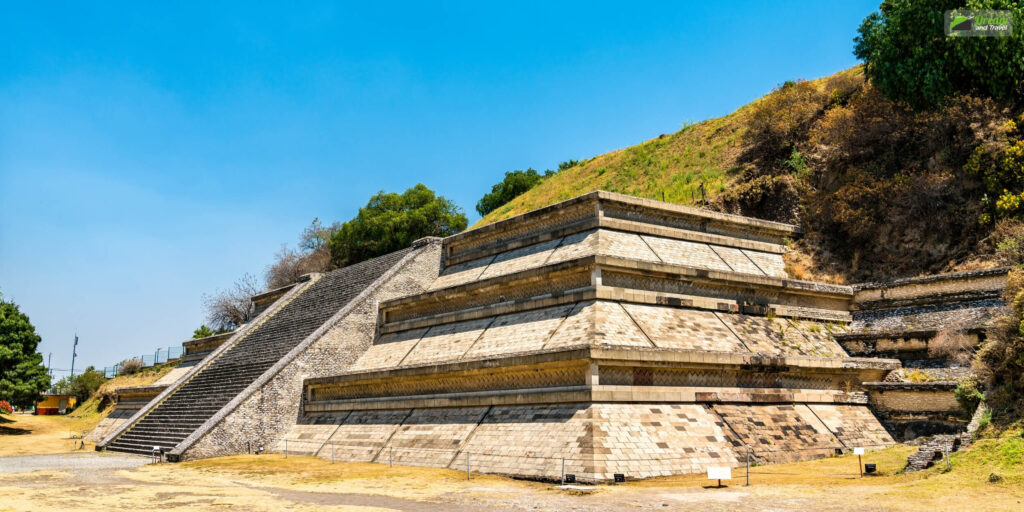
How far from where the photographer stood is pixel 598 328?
15.8 meters

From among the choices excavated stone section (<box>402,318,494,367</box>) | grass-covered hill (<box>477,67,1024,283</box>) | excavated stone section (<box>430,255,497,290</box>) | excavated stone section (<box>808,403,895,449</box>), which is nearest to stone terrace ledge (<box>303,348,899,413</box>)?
excavated stone section (<box>808,403,895,449</box>)

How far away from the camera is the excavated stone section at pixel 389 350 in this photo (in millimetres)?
21500

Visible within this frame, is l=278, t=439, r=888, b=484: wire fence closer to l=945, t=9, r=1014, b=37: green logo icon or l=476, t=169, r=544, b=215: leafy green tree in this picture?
l=945, t=9, r=1014, b=37: green logo icon

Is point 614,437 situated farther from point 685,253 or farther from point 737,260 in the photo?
point 737,260

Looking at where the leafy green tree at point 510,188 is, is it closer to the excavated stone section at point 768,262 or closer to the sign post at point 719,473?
the excavated stone section at point 768,262


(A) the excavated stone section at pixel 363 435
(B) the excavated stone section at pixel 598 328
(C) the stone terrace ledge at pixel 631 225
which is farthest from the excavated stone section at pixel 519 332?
(C) the stone terrace ledge at pixel 631 225

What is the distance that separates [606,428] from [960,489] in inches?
224

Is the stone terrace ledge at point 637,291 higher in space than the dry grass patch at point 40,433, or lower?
higher

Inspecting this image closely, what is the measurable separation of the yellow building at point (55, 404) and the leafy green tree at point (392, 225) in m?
17.3

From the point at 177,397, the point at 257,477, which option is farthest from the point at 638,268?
the point at 177,397

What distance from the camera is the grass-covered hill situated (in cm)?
1973

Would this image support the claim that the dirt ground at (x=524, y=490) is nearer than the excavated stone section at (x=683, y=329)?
Yes

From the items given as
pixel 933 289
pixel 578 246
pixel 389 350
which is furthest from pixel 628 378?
pixel 389 350

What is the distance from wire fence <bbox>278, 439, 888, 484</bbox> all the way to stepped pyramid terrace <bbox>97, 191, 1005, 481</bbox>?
0.14 feet
